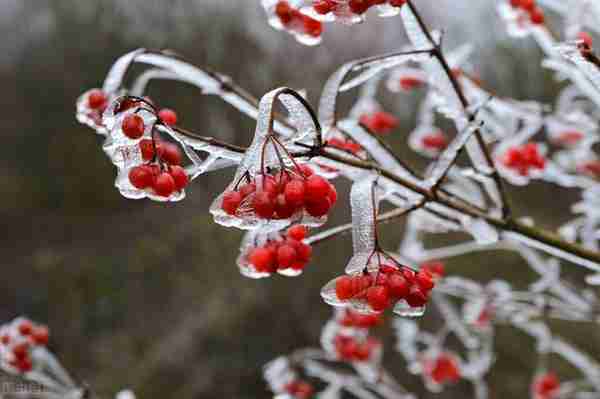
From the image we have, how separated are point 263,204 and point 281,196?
0.02 metres

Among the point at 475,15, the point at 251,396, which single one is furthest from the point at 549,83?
the point at 251,396

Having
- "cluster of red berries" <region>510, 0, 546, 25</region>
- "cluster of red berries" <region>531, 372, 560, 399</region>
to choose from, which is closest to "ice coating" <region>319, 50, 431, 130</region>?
"cluster of red berries" <region>510, 0, 546, 25</region>

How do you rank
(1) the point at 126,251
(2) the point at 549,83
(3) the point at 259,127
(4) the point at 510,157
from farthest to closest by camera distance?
(1) the point at 126,251 → (2) the point at 549,83 → (4) the point at 510,157 → (3) the point at 259,127

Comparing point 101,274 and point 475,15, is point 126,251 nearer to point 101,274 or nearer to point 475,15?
point 101,274

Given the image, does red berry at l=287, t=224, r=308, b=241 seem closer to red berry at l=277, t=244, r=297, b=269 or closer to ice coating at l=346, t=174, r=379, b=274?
red berry at l=277, t=244, r=297, b=269

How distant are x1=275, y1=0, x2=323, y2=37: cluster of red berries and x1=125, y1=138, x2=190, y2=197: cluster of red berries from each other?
26 cm

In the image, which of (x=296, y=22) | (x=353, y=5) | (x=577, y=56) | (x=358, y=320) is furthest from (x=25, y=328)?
(x=577, y=56)

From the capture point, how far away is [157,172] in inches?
25.0

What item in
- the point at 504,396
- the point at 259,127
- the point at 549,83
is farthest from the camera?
the point at 549,83

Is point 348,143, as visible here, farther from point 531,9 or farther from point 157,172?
point 531,9

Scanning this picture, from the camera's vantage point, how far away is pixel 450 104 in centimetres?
92

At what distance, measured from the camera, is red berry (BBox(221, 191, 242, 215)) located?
0.55m

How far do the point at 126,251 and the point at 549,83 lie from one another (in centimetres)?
368

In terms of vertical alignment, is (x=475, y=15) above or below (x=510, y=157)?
above
